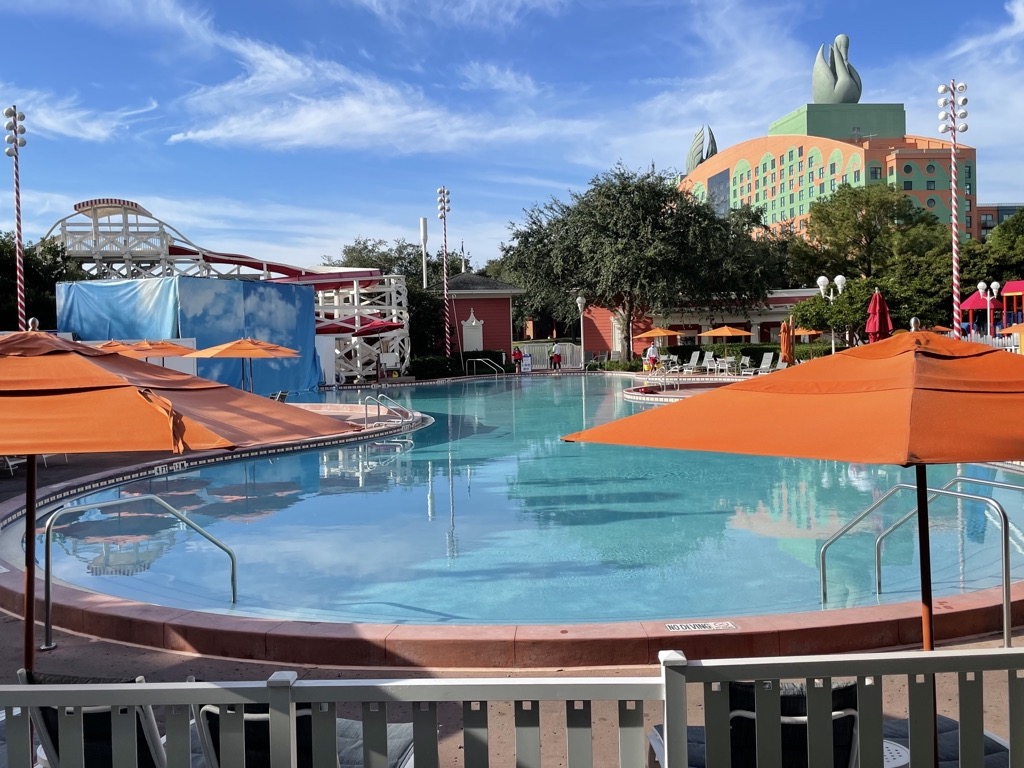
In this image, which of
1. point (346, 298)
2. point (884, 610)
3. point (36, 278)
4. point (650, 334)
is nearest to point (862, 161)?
point (650, 334)

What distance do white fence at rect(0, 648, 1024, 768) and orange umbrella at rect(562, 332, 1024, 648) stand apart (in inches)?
22.0

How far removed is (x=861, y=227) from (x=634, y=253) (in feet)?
70.3

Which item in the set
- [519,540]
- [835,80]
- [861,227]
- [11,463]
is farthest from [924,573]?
[835,80]

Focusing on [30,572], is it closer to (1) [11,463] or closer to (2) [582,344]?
(1) [11,463]

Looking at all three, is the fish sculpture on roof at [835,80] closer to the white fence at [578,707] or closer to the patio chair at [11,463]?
the patio chair at [11,463]

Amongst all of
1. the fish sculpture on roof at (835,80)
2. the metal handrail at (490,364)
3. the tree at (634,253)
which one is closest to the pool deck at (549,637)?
the tree at (634,253)

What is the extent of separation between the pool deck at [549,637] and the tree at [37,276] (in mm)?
22411

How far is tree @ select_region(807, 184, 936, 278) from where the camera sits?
161 ft

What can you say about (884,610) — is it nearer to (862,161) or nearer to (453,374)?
(453,374)

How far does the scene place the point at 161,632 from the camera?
505cm

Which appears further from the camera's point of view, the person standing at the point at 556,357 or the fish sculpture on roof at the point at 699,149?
the fish sculpture on roof at the point at 699,149

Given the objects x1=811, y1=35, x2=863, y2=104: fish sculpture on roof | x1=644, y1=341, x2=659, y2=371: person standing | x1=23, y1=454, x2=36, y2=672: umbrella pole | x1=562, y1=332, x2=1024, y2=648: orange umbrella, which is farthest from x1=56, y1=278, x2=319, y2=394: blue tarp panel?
x1=811, y1=35, x2=863, y2=104: fish sculpture on roof

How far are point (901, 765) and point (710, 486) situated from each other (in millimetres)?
8875

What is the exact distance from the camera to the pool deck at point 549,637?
4668mm
